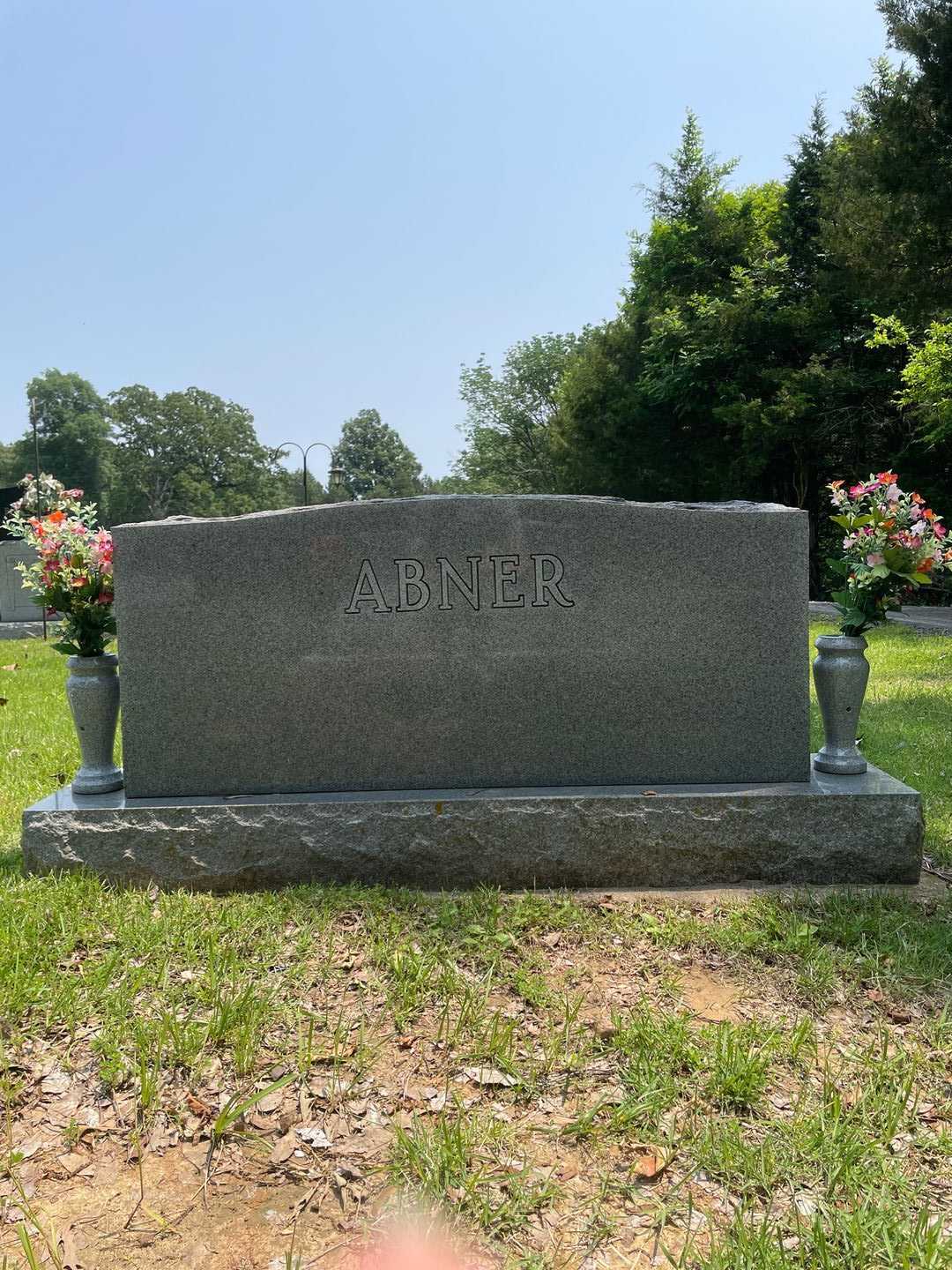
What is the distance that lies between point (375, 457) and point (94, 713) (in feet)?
307

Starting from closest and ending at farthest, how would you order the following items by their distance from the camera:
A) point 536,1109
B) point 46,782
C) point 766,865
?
point 536,1109, point 766,865, point 46,782

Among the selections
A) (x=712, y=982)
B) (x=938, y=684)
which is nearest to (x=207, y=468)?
(x=938, y=684)

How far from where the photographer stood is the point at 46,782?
5156 millimetres

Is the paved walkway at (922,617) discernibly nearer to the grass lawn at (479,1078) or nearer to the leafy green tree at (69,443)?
the grass lawn at (479,1078)

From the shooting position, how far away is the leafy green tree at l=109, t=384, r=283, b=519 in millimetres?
58344

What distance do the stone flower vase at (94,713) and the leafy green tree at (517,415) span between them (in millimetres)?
36519

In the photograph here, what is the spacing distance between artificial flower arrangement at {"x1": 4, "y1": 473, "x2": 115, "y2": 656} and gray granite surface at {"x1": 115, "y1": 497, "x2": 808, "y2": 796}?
0.24 metres

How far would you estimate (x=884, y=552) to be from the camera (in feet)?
12.3

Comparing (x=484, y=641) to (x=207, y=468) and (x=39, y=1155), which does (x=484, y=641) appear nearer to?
(x=39, y=1155)

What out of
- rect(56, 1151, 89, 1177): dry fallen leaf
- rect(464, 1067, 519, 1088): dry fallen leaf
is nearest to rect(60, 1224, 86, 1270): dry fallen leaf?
rect(56, 1151, 89, 1177): dry fallen leaf

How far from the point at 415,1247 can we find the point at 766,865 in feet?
7.24

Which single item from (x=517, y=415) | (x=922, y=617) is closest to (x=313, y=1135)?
(x=922, y=617)

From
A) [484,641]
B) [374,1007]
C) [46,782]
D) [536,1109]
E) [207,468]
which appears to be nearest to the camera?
[536,1109]

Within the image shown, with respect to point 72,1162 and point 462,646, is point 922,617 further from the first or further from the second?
point 72,1162
